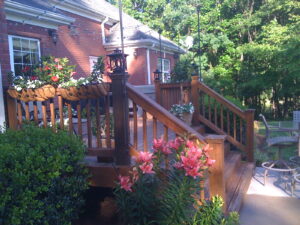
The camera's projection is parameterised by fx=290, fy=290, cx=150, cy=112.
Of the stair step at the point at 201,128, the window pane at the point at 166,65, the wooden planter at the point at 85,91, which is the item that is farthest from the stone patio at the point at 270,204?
the window pane at the point at 166,65

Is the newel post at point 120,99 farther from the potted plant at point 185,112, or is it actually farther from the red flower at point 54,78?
the potted plant at point 185,112

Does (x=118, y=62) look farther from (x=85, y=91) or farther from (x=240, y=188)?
(x=240, y=188)

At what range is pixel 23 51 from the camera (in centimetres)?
727

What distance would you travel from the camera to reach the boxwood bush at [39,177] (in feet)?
6.81

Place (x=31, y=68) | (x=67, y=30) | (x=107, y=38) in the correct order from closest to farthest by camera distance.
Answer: (x=31, y=68) → (x=67, y=30) → (x=107, y=38)

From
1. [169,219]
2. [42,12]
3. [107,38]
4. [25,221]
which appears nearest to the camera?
[25,221]

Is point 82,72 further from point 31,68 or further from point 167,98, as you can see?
point 31,68

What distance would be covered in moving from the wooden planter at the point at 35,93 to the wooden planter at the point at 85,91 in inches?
4.6

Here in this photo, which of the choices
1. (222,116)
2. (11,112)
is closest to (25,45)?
(11,112)

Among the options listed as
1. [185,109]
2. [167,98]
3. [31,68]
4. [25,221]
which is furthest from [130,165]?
[167,98]

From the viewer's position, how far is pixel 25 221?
2119mm

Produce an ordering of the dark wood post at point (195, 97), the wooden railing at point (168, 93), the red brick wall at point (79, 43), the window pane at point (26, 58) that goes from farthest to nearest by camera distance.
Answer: the red brick wall at point (79, 43), the window pane at point (26, 58), the wooden railing at point (168, 93), the dark wood post at point (195, 97)

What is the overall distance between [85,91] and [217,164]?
156 centimetres

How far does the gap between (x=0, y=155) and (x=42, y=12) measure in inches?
222
